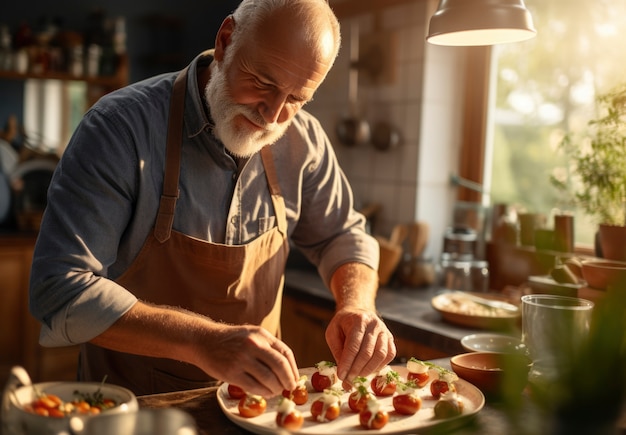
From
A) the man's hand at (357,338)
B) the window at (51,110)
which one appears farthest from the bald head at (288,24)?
the window at (51,110)

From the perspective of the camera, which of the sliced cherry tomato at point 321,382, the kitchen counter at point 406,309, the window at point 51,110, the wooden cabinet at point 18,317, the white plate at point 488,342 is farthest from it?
the window at point 51,110

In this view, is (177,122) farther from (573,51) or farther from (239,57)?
(573,51)

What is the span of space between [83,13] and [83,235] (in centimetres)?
345

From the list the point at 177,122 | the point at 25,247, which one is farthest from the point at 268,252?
the point at 25,247

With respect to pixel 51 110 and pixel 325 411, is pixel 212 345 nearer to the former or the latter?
pixel 325 411

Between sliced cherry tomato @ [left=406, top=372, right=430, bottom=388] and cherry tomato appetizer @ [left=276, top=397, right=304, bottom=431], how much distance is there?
0.34 m

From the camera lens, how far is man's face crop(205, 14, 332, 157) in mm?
1533

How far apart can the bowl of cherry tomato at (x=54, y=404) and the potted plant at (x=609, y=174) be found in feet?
4.89

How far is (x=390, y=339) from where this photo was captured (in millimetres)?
1523

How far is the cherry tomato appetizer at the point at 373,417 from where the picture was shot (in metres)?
1.24

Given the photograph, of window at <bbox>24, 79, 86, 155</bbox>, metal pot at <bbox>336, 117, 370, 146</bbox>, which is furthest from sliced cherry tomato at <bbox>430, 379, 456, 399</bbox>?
window at <bbox>24, 79, 86, 155</bbox>

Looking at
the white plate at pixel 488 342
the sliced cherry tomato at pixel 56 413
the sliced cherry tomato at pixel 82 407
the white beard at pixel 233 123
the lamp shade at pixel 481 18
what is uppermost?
the lamp shade at pixel 481 18

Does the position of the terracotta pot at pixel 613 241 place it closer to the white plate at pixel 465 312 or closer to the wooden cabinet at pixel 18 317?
the white plate at pixel 465 312

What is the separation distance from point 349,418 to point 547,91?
6.89 feet
